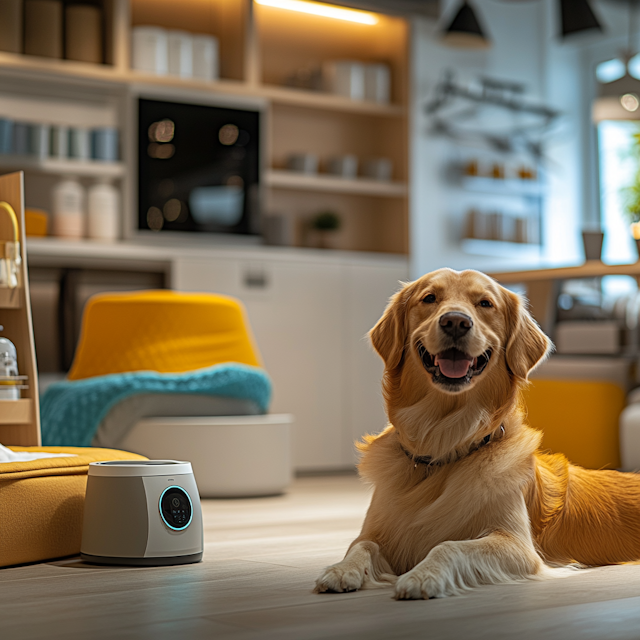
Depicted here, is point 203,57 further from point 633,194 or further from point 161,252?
point 633,194

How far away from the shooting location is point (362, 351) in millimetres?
4977

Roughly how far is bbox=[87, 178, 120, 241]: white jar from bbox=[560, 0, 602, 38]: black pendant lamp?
251 centimetres

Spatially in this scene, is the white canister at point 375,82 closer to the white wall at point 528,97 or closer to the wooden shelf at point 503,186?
the white wall at point 528,97

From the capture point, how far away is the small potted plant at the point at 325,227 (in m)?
5.17

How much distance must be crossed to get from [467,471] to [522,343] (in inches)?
12.6

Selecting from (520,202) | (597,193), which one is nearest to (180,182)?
(520,202)

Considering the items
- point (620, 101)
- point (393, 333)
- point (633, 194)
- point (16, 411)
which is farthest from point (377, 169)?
point (393, 333)

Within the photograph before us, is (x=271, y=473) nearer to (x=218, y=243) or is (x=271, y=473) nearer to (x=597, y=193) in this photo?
(x=218, y=243)

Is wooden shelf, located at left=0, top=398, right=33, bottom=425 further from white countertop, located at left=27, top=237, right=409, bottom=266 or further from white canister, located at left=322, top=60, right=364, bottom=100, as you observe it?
white canister, located at left=322, top=60, right=364, bottom=100

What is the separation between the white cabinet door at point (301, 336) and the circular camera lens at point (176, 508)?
2475mm

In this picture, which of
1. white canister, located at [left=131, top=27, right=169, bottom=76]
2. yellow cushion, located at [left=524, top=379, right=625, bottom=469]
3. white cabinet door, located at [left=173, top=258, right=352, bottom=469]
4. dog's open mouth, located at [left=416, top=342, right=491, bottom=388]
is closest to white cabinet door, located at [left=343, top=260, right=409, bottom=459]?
white cabinet door, located at [left=173, top=258, right=352, bottom=469]

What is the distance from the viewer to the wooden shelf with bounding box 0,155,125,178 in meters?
4.43

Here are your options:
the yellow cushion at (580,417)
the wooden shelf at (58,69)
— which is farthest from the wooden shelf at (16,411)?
the wooden shelf at (58,69)

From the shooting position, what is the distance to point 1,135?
4.36 metres
